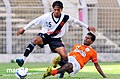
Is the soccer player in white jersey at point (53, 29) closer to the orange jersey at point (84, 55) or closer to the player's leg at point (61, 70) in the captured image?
the player's leg at point (61, 70)

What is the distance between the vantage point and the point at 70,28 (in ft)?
73.0

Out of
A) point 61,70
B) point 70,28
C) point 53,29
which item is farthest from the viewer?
point 70,28

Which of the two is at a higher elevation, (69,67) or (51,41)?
(51,41)

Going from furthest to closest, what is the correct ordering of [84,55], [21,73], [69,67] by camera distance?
[84,55] < [69,67] < [21,73]

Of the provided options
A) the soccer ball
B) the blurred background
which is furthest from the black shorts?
the blurred background

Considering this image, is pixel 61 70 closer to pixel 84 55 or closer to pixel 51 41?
pixel 51 41

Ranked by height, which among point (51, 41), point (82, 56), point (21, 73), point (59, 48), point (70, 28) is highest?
point (51, 41)

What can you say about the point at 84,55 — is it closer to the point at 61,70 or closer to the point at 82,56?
the point at 82,56

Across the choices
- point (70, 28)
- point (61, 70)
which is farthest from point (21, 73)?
point (70, 28)

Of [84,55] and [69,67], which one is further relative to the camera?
[84,55]

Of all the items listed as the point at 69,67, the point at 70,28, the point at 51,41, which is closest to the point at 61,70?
the point at 69,67

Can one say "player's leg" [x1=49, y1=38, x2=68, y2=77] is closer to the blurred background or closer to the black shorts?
the black shorts

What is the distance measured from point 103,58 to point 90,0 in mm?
2273

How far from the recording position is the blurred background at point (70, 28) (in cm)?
2181
